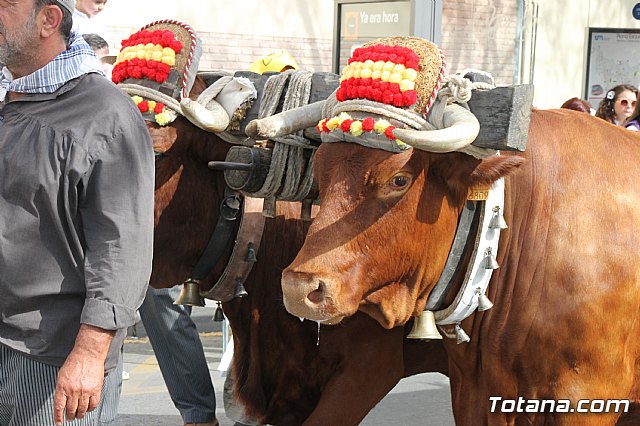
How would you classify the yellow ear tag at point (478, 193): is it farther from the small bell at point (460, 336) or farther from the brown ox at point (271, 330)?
the brown ox at point (271, 330)

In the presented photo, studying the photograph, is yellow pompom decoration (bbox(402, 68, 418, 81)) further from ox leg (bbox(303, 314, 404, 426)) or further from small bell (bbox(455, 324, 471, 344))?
ox leg (bbox(303, 314, 404, 426))

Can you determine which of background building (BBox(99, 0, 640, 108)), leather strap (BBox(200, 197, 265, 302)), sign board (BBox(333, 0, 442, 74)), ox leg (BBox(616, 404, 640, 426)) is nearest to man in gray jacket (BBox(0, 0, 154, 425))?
leather strap (BBox(200, 197, 265, 302))

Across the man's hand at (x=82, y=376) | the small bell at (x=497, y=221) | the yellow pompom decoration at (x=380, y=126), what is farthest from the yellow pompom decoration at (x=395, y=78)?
the man's hand at (x=82, y=376)

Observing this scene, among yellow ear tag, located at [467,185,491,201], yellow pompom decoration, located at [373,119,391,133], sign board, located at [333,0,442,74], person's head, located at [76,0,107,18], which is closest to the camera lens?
yellow pompom decoration, located at [373,119,391,133]

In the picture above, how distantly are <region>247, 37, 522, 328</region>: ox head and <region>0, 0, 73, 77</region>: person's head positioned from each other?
86 cm

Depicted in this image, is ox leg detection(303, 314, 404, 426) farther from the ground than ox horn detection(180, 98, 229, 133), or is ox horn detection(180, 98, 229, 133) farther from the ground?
ox horn detection(180, 98, 229, 133)

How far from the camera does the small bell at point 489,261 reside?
9.98 feet

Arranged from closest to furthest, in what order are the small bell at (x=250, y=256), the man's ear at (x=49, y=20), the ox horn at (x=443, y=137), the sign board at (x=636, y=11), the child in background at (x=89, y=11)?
the man's ear at (x=49, y=20)
the ox horn at (x=443, y=137)
the small bell at (x=250, y=256)
the child in background at (x=89, y=11)
the sign board at (x=636, y=11)

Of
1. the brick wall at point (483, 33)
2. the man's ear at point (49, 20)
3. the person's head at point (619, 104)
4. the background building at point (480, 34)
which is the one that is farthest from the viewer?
the background building at point (480, 34)

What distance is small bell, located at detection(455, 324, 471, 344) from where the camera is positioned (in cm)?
315

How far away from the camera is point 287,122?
3350 mm

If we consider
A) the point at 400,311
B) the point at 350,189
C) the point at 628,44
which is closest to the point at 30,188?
the point at 350,189

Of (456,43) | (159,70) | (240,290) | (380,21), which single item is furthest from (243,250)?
(456,43)

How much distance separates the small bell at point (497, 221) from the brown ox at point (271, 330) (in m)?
0.75
